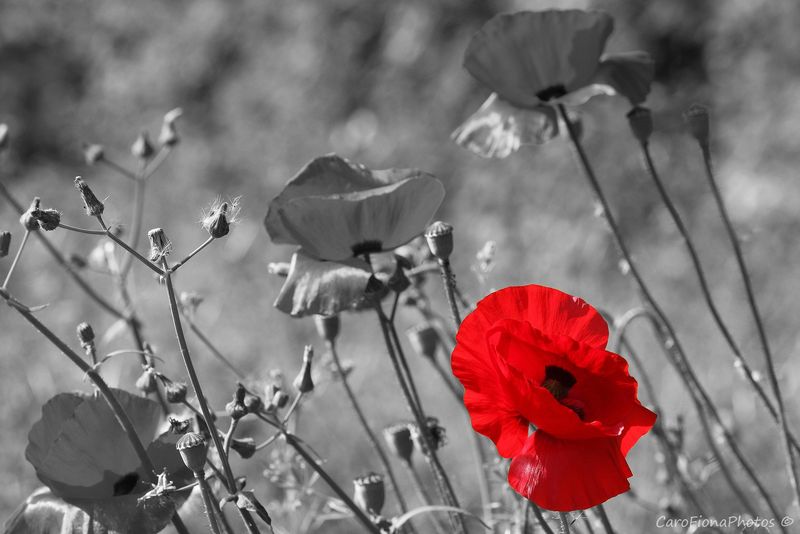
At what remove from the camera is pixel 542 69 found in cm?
107

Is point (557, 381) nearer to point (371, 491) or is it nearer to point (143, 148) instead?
point (371, 491)

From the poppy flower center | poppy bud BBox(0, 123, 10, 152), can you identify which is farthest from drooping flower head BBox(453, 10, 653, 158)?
poppy bud BBox(0, 123, 10, 152)

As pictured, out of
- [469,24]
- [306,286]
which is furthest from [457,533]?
[469,24]

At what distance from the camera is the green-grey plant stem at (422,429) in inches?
34.2

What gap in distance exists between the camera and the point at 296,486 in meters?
1.00

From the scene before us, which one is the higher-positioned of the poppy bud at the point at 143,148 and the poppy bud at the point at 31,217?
the poppy bud at the point at 143,148

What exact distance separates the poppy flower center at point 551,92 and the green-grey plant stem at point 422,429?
325mm

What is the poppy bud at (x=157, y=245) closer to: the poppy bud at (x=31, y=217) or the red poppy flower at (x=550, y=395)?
the poppy bud at (x=31, y=217)

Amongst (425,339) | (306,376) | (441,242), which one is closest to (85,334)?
(306,376)

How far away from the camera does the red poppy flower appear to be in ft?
2.19

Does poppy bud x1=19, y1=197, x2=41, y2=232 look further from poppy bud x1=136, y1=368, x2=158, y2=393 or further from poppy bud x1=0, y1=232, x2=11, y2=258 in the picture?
poppy bud x1=136, y1=368, x2=158, y2=393

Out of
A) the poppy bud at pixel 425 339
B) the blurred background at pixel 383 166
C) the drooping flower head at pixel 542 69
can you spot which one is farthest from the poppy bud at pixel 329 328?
the blurred background at pixel 383 166

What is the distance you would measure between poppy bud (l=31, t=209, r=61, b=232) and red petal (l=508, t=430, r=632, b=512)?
36 cm

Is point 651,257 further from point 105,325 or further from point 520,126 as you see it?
point 520,126
